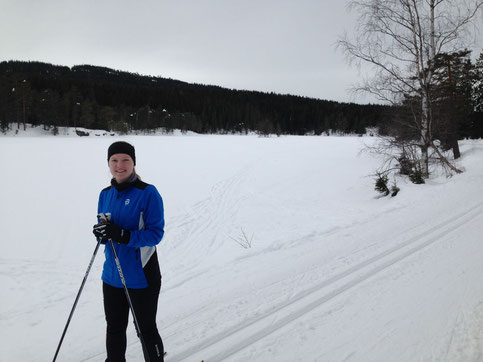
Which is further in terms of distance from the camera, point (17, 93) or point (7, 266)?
point (17, 93)

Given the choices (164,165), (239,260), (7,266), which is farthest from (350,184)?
(7,266)

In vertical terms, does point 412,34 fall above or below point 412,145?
above

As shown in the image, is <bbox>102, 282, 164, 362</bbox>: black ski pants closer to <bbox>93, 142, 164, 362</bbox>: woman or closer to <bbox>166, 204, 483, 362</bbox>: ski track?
<bbox>93, 142, 164, 362</bbox>: woman

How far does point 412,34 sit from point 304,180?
7.11m

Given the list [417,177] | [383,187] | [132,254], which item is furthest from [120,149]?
[417,177]

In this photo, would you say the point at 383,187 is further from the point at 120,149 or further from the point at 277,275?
the point at 120,149

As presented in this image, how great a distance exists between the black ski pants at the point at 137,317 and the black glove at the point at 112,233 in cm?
45

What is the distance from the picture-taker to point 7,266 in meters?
5.84

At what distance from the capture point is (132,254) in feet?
7.83

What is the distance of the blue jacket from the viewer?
2.36m

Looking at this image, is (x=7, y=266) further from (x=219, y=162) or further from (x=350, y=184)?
(x=219, y=162)

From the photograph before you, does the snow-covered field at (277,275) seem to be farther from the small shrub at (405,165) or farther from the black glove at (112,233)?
the black glove at (112,233)

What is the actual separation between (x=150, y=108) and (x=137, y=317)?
8701 centimetres

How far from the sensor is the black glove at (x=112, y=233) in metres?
2.24
